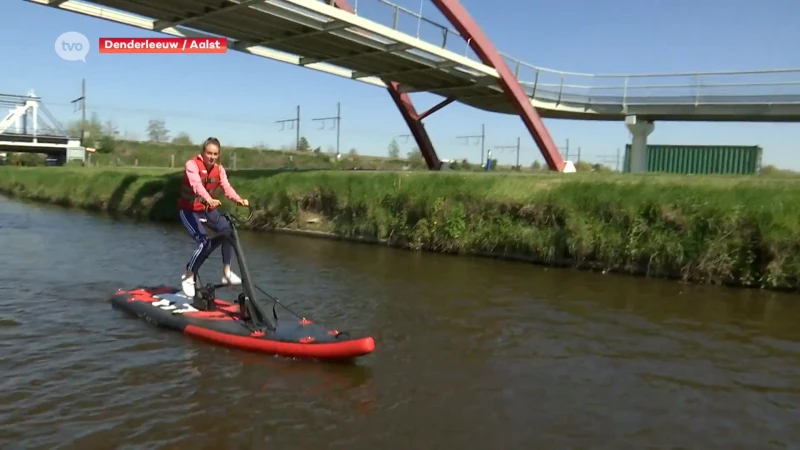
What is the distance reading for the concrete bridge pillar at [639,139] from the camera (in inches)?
1297

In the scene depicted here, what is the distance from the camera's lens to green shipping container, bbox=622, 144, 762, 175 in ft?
90.2

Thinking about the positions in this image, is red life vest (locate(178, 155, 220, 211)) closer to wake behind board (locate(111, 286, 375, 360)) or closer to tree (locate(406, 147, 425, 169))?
wake behind board (locate(111, 286, 375, 360))

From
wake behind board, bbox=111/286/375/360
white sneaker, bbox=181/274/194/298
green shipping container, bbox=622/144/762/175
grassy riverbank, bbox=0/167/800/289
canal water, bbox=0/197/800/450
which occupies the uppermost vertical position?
green shipping container, bbox=622/144/762/175

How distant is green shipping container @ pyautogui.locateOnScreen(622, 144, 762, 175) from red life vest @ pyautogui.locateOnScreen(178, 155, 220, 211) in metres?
25.3

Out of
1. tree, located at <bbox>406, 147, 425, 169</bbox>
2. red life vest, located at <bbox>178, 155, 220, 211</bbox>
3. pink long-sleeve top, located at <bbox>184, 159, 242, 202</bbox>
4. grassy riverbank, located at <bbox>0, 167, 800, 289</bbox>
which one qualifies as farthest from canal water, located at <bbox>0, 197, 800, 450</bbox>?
tree, located at <bbox>406, 147, 425, 169</bbox>

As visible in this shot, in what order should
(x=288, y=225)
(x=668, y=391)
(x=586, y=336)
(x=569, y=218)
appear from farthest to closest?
1. (x=288, y=225)
2. (x=569, y=218)
3. (x=586, y=336)
4. (x=668, y=391)

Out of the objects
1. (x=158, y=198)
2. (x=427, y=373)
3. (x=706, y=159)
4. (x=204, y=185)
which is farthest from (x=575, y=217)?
(x=158, y=198)

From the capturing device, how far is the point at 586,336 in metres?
8.77

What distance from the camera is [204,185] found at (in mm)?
8523

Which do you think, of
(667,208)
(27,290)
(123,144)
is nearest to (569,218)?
(667,208)

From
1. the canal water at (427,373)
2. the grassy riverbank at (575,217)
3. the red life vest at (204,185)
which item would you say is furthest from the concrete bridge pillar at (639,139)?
the red life vest at (204,185)

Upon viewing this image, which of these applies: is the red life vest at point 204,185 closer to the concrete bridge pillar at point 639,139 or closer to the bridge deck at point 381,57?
the bridge deck at point 381,57

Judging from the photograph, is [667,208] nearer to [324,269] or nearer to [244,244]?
[324,269]

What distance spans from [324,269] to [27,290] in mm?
5806
